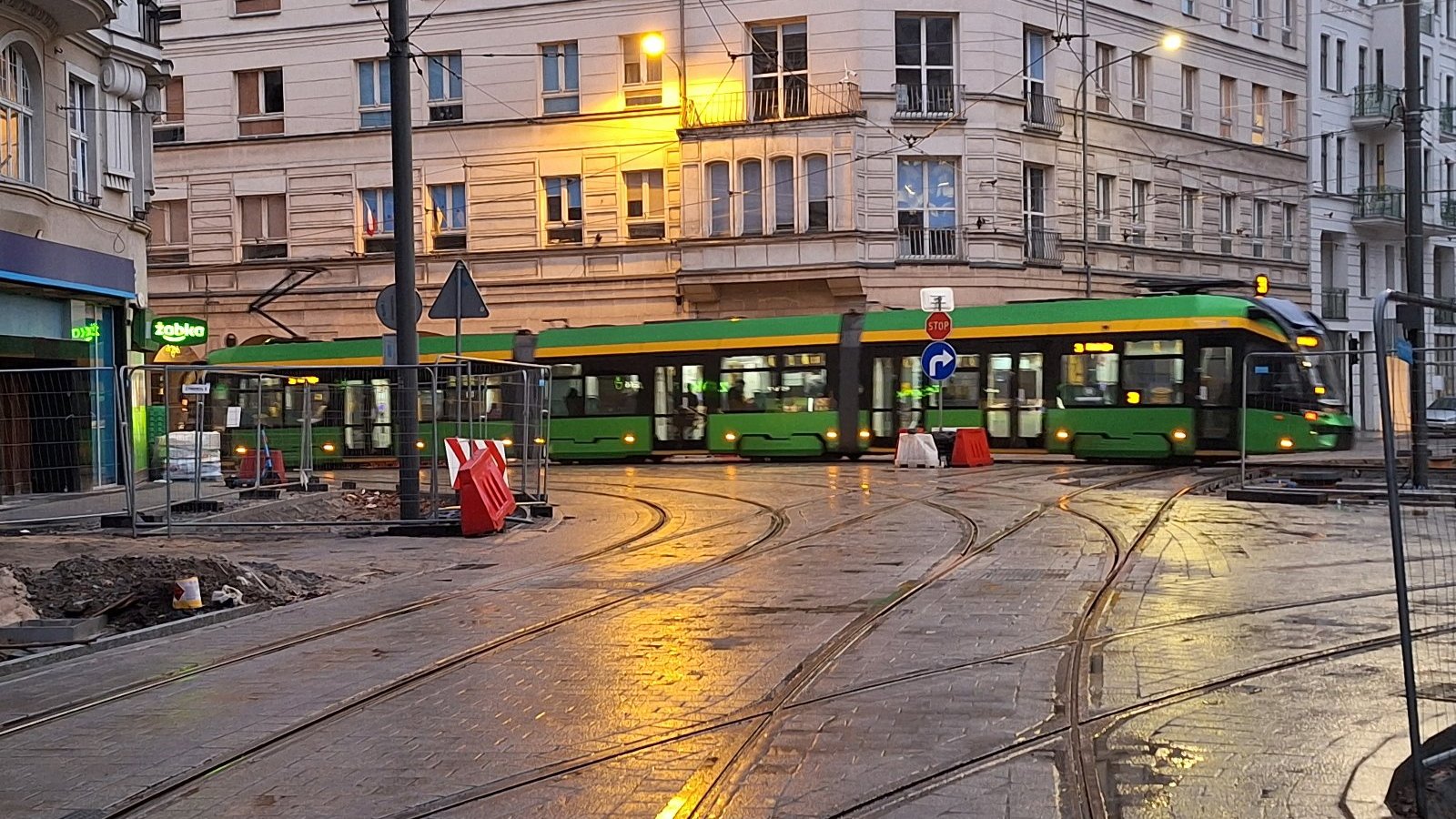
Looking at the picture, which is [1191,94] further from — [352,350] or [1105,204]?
[352,350]

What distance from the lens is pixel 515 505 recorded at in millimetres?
17734

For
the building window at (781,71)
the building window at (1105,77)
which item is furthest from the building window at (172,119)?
the building window at (1105,77)

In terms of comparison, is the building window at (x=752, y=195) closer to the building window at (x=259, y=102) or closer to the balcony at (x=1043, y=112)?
the balcony at (x=1043, y=112)

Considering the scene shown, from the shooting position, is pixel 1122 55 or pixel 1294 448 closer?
pixel 1294 448

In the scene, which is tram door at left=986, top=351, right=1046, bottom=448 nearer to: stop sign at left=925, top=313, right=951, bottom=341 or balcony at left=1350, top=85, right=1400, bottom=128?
stop sign at left=925, top=313, right=951, bottom=341

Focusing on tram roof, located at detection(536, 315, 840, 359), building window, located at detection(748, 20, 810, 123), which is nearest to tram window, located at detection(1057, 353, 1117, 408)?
tram roof, located at detection(536, 315, 840, 359)

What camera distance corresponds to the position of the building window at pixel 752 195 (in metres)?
37.7

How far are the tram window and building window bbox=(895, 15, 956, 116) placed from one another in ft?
38.4

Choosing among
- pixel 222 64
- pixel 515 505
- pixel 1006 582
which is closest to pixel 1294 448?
pixel 515 505

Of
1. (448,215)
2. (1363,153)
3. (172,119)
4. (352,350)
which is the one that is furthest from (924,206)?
(172,119)

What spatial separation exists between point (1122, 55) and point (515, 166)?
16133 millimetres

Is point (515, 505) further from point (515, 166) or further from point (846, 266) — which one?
point (515, 166)

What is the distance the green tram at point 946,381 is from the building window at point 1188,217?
54.9 ft

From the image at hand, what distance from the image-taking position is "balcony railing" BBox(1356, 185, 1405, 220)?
49344mm
